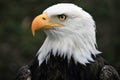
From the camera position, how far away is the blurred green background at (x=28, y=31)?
1869cm

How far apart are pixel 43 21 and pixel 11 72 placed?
731cm

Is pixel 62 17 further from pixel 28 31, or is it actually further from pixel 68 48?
pixel 28 31

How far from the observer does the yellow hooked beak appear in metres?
11.3

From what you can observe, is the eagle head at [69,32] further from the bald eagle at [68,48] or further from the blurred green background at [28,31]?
the blurred green background at [28,31]

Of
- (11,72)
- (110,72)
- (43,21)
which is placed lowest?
(11,72)

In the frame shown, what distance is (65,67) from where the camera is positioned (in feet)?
38.3

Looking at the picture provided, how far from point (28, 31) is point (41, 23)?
8014 millimetres

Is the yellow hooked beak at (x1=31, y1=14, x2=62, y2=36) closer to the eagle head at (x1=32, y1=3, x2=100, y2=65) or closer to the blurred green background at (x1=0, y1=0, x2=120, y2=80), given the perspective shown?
the eagle head at (x1=32, y1=3, x2=100, y2=65)

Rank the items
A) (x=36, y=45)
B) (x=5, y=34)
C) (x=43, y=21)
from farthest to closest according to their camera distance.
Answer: (x=5, y=34) → (x=36, y=45) → (x=43, y=21)

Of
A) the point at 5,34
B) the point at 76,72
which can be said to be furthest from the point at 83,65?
the point at 5,34

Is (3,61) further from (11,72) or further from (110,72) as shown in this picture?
(110,72)

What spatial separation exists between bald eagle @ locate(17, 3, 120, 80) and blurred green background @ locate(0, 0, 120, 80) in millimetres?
6223

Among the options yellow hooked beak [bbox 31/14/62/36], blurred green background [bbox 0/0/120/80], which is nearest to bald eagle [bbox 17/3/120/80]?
yellow hooked beak [bbox 31/14/62/36]

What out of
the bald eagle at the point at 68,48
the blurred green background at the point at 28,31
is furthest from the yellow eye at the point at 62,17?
the blurred green background at the point at 28,31
